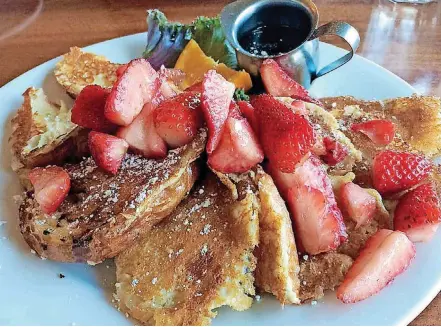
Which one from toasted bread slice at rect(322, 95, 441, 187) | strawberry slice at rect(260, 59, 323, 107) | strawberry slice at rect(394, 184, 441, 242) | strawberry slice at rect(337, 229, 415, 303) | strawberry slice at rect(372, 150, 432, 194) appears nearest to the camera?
strawberry slice at rect(337, 229, 415, 303)

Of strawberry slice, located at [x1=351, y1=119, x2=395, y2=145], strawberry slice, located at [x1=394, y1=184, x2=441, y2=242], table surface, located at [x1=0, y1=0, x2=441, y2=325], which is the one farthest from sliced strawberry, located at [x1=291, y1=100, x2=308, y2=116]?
table surface, located at [x1=0, y1=0, x2=441, y2=325]

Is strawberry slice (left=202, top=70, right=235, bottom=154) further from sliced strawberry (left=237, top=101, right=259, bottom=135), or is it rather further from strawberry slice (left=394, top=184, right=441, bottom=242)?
strawberry slice (left=394, top=184, right=441, bottom=242)

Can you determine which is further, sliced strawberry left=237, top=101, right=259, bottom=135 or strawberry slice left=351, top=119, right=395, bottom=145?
strawberry slice left=351, top=119, right=395, bottom=145

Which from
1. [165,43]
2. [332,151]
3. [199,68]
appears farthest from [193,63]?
[332,151]

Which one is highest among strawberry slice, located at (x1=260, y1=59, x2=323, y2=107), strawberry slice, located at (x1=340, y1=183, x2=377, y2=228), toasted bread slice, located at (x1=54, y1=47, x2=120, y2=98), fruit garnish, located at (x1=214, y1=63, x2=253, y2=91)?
strawberry slice, located at (x1=260, y1=59, x2=323, y2=107)

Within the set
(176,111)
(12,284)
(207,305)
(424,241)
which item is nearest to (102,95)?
(176,111)

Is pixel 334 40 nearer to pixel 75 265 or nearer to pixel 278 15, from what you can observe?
pixel 278 15
